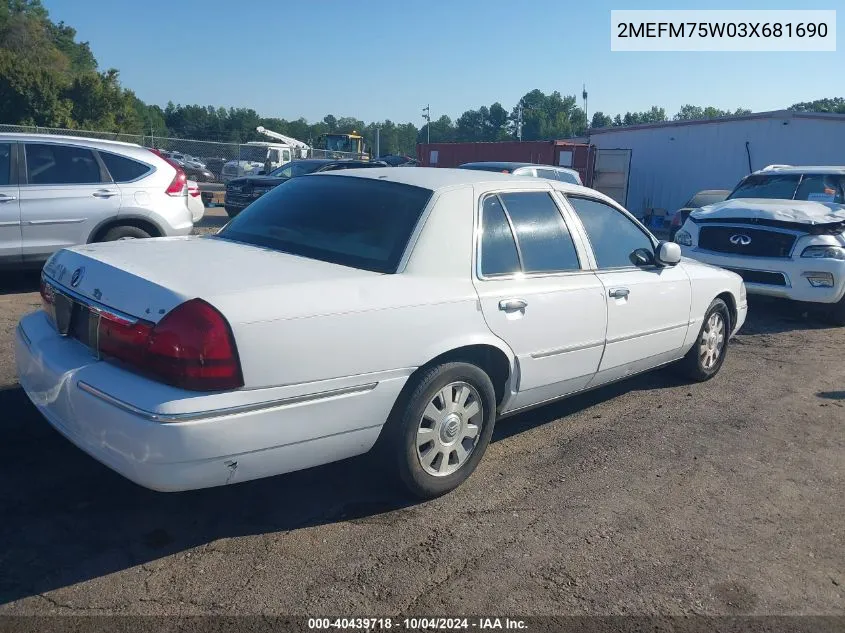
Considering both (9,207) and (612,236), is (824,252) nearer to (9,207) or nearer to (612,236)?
(612,236)

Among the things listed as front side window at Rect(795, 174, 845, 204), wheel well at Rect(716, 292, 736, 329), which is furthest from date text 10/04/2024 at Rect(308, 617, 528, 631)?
front side window at Rect(795, 174, 845, 204)

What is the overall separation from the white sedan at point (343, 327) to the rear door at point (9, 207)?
4211 mm

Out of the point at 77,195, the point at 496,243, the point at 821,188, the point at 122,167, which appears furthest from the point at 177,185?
the point at 821,188

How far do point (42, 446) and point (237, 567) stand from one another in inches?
66.3

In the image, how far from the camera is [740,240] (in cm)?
888

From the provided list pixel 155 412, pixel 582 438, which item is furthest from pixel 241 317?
pixel 582 438

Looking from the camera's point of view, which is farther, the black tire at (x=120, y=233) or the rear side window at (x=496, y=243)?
the black tire at (x=120, y=233)

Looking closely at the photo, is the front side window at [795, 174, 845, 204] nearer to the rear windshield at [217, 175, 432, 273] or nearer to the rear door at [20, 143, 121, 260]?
the rear windshield at [217, 175, 432, 273]

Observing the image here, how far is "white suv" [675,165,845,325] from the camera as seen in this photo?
8.41m

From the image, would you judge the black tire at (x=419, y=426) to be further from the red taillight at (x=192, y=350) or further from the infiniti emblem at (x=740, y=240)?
the infiniti emblem at (x=740, y=240)

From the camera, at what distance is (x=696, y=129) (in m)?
22.8

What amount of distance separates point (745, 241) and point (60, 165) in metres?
7.60

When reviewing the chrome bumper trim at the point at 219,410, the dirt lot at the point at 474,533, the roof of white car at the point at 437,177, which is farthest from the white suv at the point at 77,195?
the chrome bumper trim at the point at 219,410

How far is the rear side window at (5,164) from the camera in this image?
7.63 metres
